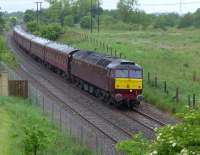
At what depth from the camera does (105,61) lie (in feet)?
112

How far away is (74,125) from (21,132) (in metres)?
5.85

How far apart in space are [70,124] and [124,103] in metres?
6.61

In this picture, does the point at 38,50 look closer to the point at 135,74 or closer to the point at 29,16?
the point at 135,74

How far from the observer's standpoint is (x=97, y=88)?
36125mm

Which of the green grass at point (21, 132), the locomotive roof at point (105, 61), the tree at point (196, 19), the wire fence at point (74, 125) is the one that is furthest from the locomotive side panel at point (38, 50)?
the tree at point (196, 19)

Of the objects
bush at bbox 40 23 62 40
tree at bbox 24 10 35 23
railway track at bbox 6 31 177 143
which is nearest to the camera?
railway track at bbox 6 31 177 143

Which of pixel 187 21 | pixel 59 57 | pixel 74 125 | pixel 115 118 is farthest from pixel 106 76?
pixel 187 21

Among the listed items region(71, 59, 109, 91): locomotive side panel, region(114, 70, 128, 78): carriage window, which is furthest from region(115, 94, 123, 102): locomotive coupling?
region(71, 59, 109, 91): locomotive side panel

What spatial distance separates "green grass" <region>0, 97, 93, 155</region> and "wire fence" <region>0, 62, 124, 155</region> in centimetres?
70

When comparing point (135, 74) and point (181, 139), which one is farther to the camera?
point (135, 74)

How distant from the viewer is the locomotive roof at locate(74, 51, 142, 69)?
32.5m

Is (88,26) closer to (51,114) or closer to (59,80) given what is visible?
(59,80)

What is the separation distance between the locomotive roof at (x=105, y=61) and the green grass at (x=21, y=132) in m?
6.06

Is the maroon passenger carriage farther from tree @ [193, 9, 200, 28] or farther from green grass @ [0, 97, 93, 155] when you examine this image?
tree @ [193, 9, 200, 28]
